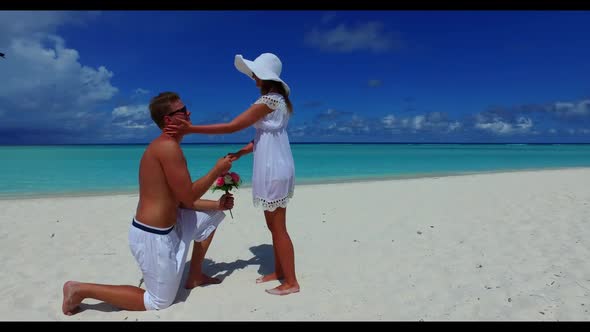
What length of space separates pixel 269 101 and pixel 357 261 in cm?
230

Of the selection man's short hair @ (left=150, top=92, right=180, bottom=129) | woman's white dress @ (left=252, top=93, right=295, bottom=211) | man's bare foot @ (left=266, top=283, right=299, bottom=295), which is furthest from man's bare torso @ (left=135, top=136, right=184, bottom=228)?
man's bare foot @ (left=266, top=283, right=299, bottom=295)

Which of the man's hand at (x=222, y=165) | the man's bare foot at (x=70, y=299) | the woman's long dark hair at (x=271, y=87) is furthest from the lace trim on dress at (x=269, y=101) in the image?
the man's bare foot at (x=70, y=299)

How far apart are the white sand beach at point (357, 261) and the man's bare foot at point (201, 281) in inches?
3.6

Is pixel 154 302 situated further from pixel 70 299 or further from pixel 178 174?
pixel 178 174

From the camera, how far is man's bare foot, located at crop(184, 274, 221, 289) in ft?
12.0

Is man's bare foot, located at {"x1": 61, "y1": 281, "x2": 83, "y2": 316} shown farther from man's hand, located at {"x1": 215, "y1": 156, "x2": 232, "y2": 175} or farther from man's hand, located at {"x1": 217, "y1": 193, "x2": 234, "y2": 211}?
man's hand, located at {"x1": 215, "y1": 156, "x2": 232, "y2": 175}

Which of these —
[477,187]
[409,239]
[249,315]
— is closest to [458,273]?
[409,239]

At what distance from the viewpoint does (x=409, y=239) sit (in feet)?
17.2

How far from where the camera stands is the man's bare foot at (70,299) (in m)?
3.05

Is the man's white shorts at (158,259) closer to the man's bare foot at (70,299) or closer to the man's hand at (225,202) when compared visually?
the man's hand at (225,202)

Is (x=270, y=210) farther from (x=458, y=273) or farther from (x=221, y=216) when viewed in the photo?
(x=458, y=273)

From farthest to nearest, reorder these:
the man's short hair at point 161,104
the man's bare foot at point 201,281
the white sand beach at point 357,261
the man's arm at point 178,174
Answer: the man's bare foot at point 201,281 → the white sand beach at point 357,261 → the man's short hair at point 161,104 → the man's arm at point 178,174

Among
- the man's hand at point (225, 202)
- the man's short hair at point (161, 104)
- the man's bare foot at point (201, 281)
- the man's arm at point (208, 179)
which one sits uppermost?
the man's short hair at point (161, 104)

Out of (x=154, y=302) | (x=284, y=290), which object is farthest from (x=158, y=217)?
(x=284, y=290)
